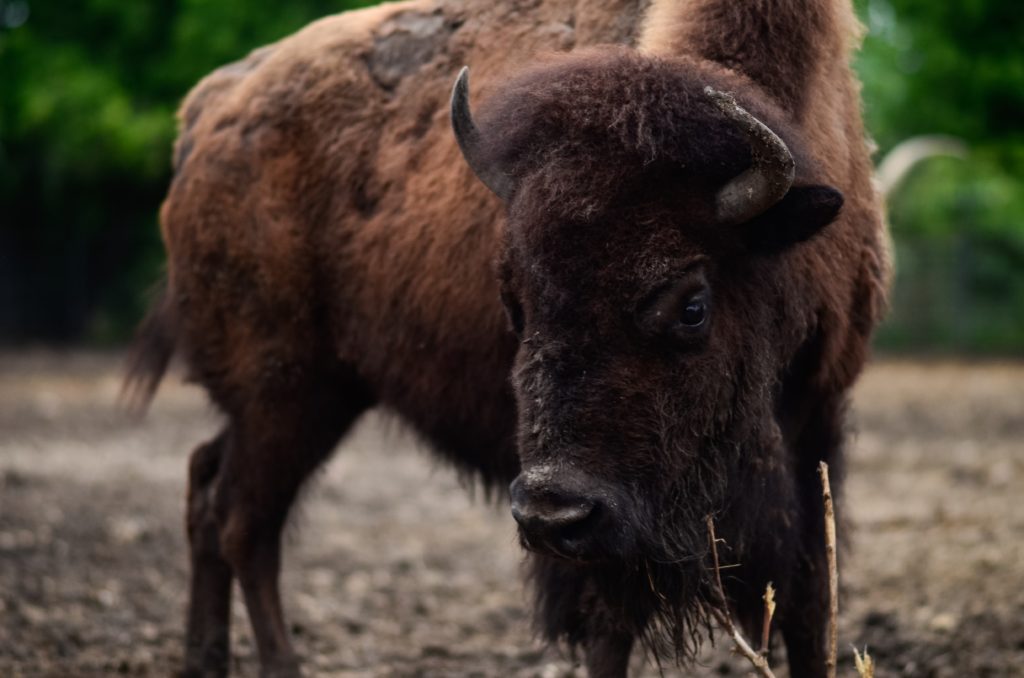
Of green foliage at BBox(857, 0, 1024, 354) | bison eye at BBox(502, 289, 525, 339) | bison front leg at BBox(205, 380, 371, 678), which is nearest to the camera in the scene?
bison eye at BBox(502, 289, 525, 339)

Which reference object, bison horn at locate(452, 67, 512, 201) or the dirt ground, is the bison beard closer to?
the dirt ground

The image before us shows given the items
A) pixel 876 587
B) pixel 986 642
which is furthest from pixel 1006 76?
pixel 986 642

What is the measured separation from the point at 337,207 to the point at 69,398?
34.6ft

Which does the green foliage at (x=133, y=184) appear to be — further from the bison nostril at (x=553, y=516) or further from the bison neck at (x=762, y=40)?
the bison nostril at (x=553, y=516)

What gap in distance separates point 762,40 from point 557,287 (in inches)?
42.1

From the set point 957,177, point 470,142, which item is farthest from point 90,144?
point 470,142

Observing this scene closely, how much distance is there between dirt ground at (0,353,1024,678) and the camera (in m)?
5.03

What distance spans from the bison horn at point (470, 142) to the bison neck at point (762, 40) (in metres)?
0.56

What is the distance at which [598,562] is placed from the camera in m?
3.08

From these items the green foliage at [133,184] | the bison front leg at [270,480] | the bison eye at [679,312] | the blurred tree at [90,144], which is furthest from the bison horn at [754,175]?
the blurred tree at [90,144]

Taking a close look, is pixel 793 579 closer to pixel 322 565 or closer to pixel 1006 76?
pixel 322 565

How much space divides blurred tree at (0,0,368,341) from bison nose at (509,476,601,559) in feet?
62.7

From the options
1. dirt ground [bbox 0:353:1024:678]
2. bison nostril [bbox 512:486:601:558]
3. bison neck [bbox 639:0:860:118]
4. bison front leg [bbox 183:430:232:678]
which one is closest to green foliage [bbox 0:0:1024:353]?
dirt ground [bbox 0:353:1024:678]

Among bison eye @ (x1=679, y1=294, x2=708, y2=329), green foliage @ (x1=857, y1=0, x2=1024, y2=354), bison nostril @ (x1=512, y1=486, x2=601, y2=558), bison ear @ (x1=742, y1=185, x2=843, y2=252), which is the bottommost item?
green foliage @ (x1=857, y1=0, x2=1024, y2=354)
